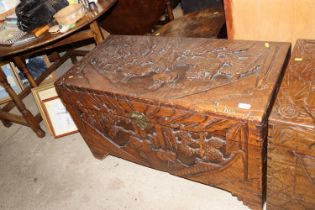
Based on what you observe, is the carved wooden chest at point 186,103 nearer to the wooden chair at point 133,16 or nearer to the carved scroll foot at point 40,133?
the carved scroll foot at point 40,133

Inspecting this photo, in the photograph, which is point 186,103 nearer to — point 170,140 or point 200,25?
point 170,140

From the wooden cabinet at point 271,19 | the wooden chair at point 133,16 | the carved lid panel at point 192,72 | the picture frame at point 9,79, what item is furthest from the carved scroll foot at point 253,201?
the picture frame at point 9,79

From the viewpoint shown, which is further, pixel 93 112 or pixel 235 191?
pixel 93 112

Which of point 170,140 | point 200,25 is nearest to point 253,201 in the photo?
point 170,140

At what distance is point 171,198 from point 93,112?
0.59 m

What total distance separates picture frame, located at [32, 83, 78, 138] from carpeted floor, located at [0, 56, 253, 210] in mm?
56

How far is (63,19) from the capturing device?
65.8 inches

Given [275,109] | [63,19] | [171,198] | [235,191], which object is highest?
[63,19]

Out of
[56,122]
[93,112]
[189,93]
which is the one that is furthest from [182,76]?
[56,122]

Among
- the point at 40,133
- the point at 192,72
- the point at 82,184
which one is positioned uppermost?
the point at 192,72

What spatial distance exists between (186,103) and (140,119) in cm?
25

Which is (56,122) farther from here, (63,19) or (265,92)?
(265,92)

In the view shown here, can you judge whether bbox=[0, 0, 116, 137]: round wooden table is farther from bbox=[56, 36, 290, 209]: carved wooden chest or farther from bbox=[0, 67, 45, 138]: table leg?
bbox=[56, 36, 290, 209]: carved wooden chest

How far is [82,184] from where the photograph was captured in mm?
1635
